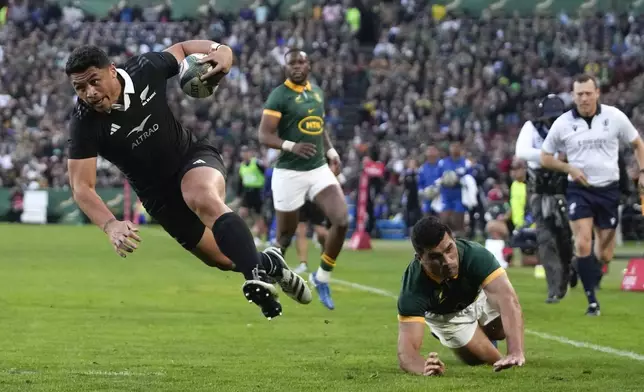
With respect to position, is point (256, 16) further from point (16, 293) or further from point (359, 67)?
point (16, 293)

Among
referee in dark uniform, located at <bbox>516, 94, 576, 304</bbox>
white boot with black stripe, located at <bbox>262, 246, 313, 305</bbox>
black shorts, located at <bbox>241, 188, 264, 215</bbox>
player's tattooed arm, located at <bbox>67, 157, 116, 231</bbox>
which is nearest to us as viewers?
player's tattooed arm, located at <bbox>67, 157, 116, 231</bbox>

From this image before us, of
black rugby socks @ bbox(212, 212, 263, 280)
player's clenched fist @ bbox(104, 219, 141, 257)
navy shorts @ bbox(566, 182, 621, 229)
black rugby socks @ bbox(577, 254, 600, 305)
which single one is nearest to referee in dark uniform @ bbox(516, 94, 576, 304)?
navy shorts @ bbox(566, 182, 621, 229)

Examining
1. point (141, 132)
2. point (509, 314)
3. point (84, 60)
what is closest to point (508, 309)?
point (509, 314)

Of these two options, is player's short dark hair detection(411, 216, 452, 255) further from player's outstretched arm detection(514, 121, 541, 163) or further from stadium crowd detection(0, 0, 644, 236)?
stadium crowd detection(0, 0, 644, 236)

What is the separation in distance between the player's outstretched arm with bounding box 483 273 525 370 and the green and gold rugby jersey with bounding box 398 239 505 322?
0.06 meters

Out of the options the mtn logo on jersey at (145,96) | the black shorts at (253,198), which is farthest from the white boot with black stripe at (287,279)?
the black shorts at (253,198)

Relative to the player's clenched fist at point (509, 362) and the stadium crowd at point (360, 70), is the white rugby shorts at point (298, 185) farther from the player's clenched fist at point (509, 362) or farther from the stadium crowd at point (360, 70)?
the stadium crowd at point (360, 70)

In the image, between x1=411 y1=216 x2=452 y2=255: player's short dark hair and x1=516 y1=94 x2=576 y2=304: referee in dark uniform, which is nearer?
x1=411 y1=216 x2=452 y2=255: player's short dark hair

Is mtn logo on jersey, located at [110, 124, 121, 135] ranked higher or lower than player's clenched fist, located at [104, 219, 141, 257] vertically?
higher

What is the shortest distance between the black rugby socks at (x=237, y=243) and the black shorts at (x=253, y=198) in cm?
2159

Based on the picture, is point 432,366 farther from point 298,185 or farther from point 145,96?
point 298,185

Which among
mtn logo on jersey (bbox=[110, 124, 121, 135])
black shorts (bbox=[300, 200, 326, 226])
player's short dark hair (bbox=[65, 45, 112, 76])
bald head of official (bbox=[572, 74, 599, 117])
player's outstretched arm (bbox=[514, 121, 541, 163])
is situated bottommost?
black shorts (bbox=[300, 200, 326, 226])

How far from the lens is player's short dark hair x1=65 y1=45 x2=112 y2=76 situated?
8.58 meters

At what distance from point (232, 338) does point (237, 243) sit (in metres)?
3.24
